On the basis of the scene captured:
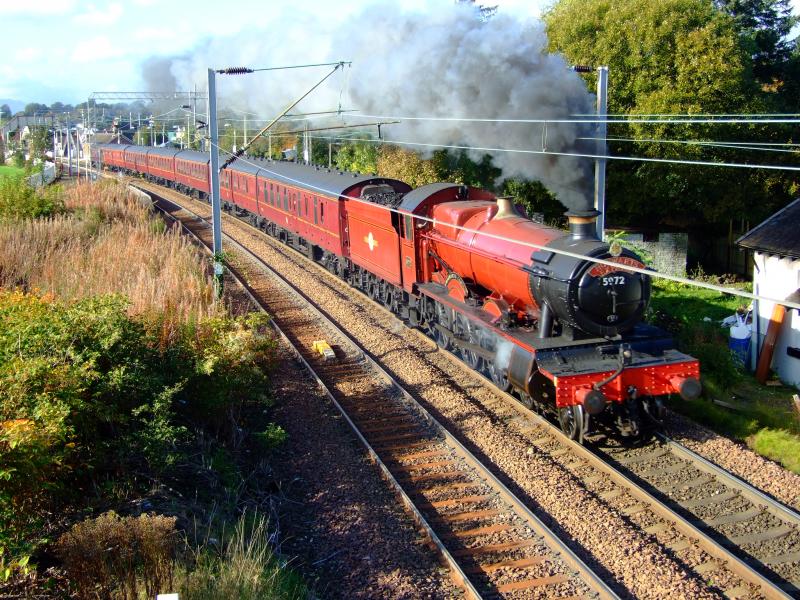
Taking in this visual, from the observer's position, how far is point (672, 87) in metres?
20.1

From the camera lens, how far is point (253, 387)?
982cm

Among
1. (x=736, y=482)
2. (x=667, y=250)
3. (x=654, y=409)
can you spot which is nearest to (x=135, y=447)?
(x=654, y=409)

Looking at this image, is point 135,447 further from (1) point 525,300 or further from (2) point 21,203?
(2) point 21,203

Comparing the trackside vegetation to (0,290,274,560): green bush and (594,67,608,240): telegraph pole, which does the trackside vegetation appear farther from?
(594,67,608,240): telegraph pole

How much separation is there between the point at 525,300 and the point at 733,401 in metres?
4.58

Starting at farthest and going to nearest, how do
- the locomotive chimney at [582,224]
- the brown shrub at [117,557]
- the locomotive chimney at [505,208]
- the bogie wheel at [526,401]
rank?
the locomotive chimney at [505,208] < the bogie wheel at [526,401] < the locomotive chimney at [582,224] < the brown shrub at [117,557]

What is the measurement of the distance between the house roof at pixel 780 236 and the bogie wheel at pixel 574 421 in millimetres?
7028

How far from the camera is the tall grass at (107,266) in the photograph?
35.8 feet

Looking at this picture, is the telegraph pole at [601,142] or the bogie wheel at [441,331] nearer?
the telegraph pole at [601,142]

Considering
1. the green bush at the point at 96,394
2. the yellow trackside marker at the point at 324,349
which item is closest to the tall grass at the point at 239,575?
the green bush at the point at 96,394

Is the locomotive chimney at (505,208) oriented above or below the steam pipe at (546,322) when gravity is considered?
above

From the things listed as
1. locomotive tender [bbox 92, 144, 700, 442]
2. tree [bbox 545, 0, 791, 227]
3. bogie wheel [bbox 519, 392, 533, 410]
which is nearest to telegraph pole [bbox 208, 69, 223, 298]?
locomotive tender [bbox 92, 144, 700, 442]

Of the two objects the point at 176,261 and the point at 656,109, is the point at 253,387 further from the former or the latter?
the point at 656,109

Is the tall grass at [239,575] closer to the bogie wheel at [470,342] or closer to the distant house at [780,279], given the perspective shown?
the bogie wheel at [470,342]
